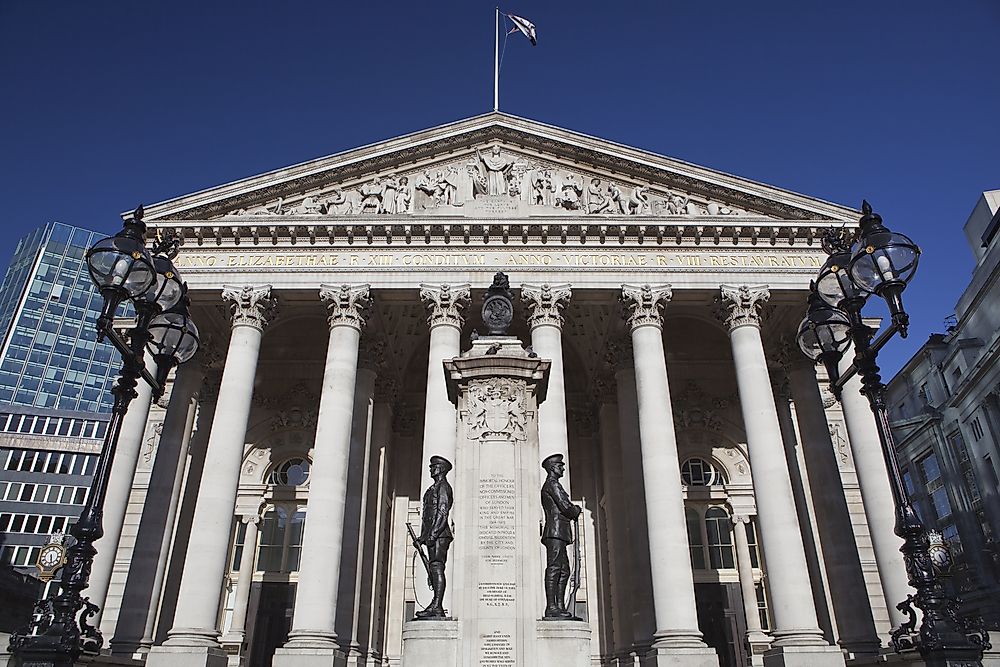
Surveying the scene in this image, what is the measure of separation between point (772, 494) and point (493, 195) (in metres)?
14.0

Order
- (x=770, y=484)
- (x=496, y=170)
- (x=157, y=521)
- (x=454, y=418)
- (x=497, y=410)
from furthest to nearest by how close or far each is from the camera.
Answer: (x=496, y=170)
(x=157, y=521)
(x=454, y=418)
(x=770, y=484)
(x=497, y=410)

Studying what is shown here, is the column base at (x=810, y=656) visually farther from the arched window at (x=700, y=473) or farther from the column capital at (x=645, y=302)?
the column capital at (x=645, y=302)

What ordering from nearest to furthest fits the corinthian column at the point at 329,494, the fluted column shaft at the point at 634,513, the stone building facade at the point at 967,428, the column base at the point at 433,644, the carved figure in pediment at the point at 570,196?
the column base at the point at 433,644 → the corinthian column at the point at 329,494 → the fluted column shaft at the point at 634,513 → the carved figure in pediment at the point at 570,196 → the stone building facade at the point at 967,428

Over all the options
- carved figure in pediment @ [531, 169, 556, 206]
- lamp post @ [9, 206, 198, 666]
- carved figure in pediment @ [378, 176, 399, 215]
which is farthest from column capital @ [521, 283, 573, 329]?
lamp post @ [9, 206, 198, 666]

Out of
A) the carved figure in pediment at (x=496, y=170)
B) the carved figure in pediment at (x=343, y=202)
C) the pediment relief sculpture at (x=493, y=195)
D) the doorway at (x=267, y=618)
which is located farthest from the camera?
the doorway at (x=267, y=618)

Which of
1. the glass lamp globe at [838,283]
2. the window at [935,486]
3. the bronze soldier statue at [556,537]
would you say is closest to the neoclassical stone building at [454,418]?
the glass lamp globe at [838,283]

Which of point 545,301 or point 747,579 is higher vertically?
point 545,301

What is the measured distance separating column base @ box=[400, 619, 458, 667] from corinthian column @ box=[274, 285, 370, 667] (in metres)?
12.1

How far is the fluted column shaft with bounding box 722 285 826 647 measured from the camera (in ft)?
67.2

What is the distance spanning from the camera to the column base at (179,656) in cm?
1917

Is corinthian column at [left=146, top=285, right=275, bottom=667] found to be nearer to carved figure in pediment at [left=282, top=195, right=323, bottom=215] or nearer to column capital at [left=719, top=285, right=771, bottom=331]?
carved figure in pediment at [left=282, top=195, right=323, bottom=215]

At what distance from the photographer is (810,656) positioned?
1970cm

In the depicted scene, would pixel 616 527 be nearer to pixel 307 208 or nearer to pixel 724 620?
pixel 724 620

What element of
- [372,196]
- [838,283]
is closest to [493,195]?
[372,196]
